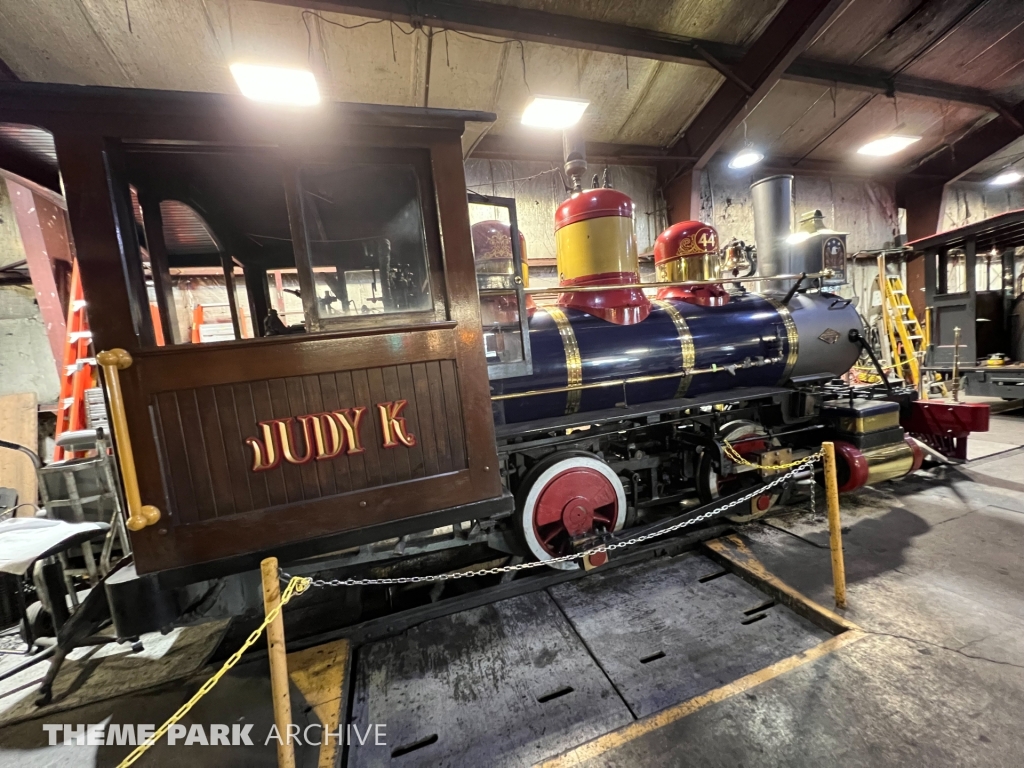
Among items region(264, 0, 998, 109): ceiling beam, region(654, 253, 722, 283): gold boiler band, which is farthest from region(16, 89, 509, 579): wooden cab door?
region(264, 0, 998, 109): ceiling beam

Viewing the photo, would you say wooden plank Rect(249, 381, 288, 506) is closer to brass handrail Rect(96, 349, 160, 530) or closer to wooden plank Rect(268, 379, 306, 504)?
wooden plank Rect(268, 379, 306, 504)

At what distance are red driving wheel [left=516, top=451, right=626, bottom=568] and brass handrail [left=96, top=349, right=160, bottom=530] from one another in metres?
2.04

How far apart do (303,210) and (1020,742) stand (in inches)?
150

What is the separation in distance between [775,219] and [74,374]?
309 inches

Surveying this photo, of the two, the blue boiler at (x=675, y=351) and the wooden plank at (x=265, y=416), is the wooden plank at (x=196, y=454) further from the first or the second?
the blue boiler at (x=675, y=351)

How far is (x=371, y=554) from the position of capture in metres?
2.32

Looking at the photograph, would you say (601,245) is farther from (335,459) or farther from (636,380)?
(335,459)

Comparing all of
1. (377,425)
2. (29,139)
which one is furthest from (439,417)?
(29,139)

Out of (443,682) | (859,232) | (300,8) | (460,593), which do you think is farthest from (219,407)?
(859,232)

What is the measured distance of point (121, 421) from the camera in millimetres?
1588

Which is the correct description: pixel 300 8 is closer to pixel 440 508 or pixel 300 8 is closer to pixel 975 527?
pixel 440 508

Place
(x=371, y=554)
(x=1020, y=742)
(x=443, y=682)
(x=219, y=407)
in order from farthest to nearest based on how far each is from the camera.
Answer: (x=371, y=554) < (x=443, y=682) < (x=219, y=407) < (x=1020, y=742)

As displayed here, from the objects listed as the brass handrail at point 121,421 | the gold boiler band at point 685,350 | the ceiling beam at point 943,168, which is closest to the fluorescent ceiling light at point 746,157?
the gold boiler band at point 685,350

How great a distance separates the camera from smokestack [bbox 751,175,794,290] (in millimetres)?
4184
